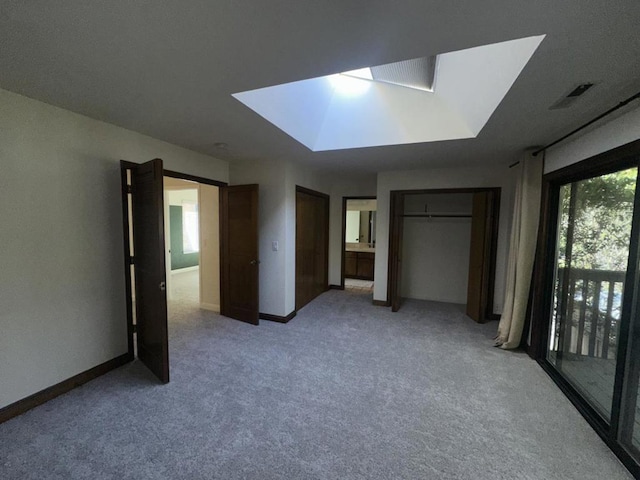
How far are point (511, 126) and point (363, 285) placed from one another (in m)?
4.49

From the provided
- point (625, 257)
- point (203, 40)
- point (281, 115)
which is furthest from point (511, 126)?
point (203, 40)

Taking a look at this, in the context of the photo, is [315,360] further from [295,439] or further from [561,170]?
[561,170]

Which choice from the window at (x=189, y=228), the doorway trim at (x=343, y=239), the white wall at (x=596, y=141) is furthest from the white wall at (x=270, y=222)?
the window at (x=189, y=228)

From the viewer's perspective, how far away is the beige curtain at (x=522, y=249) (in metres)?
2.99

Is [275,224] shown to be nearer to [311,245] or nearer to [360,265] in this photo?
[311,245]

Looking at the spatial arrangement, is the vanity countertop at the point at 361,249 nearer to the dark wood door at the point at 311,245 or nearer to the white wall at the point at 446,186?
the dark wood door at the point at 311,245

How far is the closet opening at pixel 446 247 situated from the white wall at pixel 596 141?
1.25 meters

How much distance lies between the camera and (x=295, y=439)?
1820 millimetres

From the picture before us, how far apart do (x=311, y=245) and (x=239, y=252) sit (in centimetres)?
147

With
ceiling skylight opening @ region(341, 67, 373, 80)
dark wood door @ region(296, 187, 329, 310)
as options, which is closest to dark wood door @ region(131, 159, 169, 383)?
dark wood door @ region(296, 187, 329, 310)

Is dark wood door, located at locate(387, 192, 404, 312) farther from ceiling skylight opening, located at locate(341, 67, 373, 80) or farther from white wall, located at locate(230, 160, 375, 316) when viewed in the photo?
ceiling skylight opening, located at locate(341, 67, 373, 80)

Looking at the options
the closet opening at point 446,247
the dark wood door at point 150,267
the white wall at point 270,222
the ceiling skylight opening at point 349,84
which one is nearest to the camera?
the dark wood door at point 150,267

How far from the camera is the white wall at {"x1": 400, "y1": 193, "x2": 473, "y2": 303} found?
16.0ft

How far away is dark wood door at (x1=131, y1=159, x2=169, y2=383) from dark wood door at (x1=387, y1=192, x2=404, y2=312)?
3378 millimetres
